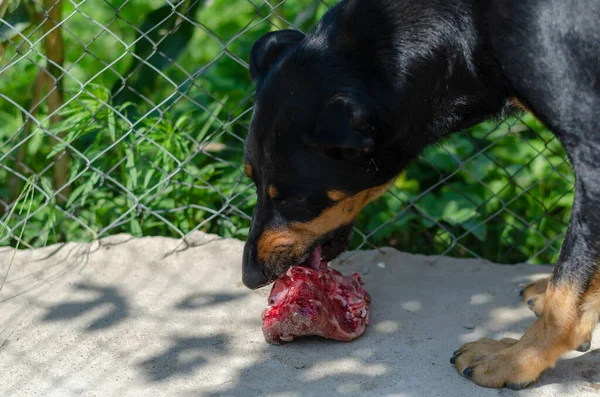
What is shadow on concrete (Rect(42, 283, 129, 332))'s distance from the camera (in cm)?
365

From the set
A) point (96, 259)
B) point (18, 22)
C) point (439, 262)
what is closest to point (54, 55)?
point (18, 22)

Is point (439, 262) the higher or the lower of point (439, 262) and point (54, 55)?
the lower

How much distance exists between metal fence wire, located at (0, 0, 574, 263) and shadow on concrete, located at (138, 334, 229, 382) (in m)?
0.84

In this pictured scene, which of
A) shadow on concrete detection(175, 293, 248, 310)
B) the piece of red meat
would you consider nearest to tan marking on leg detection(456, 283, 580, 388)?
the piece of red meat

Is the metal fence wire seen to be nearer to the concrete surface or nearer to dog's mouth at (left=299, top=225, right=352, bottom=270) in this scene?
the concrete surface

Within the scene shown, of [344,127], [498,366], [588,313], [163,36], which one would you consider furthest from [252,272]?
[163,36]

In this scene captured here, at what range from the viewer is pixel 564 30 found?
290 cm

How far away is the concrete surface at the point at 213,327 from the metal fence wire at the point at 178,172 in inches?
8.3

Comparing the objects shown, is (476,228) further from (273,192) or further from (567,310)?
(273,192)

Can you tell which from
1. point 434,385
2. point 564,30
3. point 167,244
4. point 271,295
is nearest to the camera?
point 564,30

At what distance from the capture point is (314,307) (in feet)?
11.1

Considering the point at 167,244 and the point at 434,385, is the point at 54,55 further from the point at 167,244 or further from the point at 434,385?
the point at 434,385

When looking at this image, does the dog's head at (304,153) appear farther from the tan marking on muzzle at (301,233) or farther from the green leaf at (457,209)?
the green leaf at (457,209)

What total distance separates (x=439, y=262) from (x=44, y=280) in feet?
6.23
